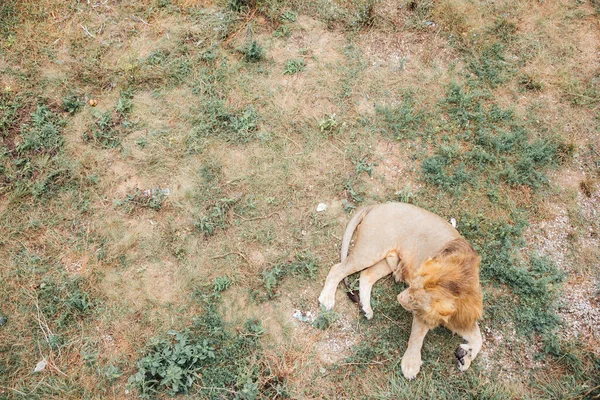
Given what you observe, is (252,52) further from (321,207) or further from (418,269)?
(418,269)

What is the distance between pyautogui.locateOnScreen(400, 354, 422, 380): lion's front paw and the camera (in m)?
4.55

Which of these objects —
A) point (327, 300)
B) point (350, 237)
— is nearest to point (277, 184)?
point (350, 237)

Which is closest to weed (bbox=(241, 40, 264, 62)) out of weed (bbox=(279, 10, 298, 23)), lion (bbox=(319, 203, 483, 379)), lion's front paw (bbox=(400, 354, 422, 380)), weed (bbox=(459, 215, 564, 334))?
weed (bbox=(279, 10, 298, 23))

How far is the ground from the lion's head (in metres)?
0.62

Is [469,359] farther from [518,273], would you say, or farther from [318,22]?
[318,22]

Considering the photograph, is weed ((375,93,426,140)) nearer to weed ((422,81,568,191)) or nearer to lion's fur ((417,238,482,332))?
weed ((422,81,568,191))

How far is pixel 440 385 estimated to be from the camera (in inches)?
179

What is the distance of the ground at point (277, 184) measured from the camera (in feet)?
15.1

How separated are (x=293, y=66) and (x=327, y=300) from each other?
10.6ft

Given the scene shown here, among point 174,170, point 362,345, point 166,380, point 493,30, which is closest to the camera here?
point 166,380

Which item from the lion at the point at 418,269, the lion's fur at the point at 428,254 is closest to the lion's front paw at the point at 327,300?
the lion at the point at 418,269

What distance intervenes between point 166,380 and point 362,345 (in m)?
1.94

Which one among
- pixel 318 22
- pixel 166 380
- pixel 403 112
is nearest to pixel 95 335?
pixel 166 380

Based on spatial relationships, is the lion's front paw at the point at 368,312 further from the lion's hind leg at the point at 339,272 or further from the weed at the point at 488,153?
the weed at the point at 488,153
